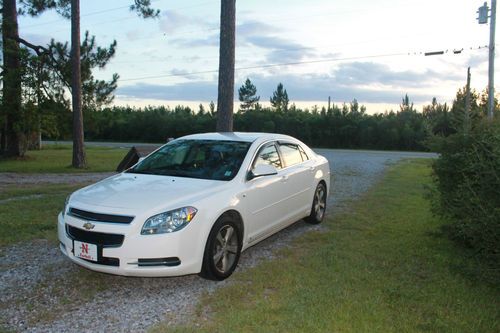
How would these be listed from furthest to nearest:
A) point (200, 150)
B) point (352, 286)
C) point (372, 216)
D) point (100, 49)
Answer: point (100, 49), point (372, 216), point (200, 150), point (352, 286)

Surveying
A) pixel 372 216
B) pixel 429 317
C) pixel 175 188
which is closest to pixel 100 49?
pixel 372 216

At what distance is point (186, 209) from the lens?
453 centimetres

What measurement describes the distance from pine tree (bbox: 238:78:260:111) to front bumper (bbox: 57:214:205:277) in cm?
8045

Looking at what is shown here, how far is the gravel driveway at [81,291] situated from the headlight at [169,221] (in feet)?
2.20

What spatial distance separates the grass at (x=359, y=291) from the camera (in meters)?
3.88

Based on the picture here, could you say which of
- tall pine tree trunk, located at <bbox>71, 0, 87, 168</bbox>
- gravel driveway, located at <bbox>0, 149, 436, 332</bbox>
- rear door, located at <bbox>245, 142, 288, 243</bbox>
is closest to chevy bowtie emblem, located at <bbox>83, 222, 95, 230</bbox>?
gravel driveway, located at <bbox>0, 149, 436, 332</bbox>

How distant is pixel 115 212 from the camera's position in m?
4.42

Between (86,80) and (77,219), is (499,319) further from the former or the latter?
(86,80)

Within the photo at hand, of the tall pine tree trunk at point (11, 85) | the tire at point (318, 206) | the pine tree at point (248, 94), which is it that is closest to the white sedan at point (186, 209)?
the tire at point (318, 206)

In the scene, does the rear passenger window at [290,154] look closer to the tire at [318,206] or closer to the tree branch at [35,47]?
the tire at [318,206]

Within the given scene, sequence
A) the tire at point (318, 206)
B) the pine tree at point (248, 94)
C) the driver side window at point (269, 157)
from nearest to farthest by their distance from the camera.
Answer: the driver side window at point (269, 157)
the tire at point (318, 206)
the pine tree at point (248, 94)

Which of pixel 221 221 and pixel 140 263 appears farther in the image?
pixel 221 221

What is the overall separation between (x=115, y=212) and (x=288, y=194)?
2.70 metres

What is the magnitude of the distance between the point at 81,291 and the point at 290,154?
140 inches
